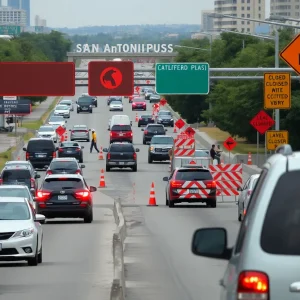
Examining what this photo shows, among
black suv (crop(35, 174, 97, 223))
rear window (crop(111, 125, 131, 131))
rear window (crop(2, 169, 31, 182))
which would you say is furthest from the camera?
rear window (crop(111, 125, 131, 131))

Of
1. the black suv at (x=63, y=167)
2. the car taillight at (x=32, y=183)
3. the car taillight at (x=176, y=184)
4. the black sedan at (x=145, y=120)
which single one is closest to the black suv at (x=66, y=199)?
the car taillight at (x=176, y=184)

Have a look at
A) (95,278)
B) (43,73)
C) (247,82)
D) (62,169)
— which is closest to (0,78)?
(43,73)

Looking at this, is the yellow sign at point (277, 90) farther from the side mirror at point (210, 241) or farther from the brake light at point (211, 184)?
the side mirror at point (210, 241)

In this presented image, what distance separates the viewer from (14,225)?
22391mm

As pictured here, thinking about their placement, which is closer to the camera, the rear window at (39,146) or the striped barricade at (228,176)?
the striped barricade at (228,176)

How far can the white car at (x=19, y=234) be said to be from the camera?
22109mm

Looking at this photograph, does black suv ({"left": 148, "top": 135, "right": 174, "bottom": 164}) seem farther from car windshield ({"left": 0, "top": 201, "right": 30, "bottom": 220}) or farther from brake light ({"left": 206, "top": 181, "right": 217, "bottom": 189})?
car windshield ({"left": 0, "top": 201, "right": 30, "bottom": 220})

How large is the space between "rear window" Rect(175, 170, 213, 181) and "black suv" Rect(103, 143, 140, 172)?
23981mm

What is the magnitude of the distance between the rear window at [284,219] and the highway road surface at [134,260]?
10.3 meters

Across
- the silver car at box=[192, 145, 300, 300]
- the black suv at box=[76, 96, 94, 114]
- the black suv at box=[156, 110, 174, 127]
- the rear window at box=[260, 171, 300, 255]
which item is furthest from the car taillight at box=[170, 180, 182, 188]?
the black suv at box=[76, 96, 94, 114]

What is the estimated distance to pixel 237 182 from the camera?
152ft

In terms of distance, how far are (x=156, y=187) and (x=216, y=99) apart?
78.3 ft

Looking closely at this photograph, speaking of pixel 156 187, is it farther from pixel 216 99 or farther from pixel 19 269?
pixel 19 269

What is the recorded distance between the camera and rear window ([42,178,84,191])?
35.8 meters
